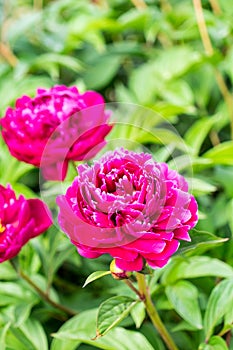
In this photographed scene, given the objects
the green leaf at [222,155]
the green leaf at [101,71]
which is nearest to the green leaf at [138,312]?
the green leaf at [222,155]

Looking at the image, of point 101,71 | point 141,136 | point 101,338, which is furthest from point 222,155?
point 101,71

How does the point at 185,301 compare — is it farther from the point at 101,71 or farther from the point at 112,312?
the point at 101,71

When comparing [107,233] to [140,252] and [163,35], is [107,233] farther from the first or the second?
[163,35]

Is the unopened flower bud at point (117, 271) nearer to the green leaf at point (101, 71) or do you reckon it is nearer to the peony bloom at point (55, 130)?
the peony bloom at point (55, 130)

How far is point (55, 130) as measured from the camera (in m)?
0.78

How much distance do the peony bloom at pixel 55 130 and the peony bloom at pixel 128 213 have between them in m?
0.16

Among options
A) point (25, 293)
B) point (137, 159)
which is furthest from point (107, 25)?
point (137, 159)

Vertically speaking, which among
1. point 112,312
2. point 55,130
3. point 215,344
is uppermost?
point 55,130

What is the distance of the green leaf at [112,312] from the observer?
2.16 ft

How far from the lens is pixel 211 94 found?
1.42 metres

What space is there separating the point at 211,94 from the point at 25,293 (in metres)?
0.74

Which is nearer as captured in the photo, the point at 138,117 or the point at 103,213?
the point at 103,213

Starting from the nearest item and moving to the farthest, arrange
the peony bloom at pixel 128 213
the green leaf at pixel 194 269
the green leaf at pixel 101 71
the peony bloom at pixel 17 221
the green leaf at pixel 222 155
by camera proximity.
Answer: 1. the peony bloom at pixel 128 213
2. the peony bloom at pixel 17 221
3. the green leaf at pixel 194 269
4. the green leaf at pixel 222 155
5. the green leaf at pixel 101 71

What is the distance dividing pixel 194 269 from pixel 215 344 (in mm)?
123
